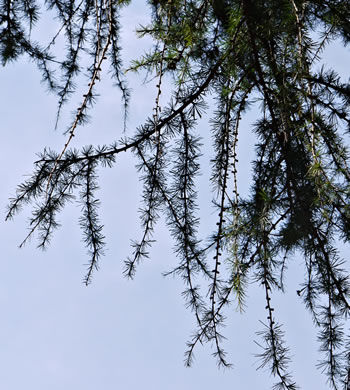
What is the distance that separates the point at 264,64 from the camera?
1.30 m

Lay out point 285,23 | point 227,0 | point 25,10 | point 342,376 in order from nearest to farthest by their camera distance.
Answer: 1. point 285,23
2. point 342,376
3. point 227,0
4. point 25,10

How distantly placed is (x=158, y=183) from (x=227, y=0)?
0.62 m

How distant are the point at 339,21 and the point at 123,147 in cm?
62

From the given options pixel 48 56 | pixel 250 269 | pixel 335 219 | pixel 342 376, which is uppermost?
pixel 48 56

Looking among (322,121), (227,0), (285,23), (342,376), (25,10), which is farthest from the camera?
(25,10)

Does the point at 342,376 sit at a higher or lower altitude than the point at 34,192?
lower

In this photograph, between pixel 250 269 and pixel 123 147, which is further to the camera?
pixel 123 147

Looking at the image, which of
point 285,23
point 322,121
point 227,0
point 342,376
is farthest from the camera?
point 227,0

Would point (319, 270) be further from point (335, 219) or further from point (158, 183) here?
point (158, 183)

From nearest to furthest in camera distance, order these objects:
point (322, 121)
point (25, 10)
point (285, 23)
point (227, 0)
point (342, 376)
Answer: point (285, 23), point (342, 376), point (322, 121), point (227, 0), point (25, 10)

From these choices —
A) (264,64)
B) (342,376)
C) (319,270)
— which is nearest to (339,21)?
(264,64)

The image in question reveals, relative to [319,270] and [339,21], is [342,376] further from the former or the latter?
[339,21]

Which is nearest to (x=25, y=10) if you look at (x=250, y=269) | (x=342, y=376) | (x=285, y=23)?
(x=285, y=23)

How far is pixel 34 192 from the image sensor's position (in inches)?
56.2
